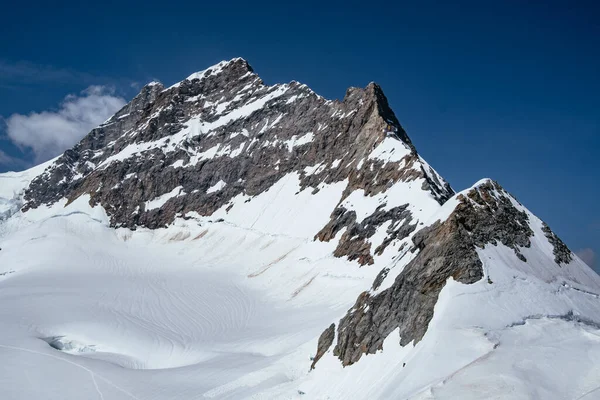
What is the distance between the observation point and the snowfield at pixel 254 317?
13875 mm

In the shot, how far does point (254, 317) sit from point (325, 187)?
3517 centimetres

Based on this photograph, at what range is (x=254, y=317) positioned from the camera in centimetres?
4684

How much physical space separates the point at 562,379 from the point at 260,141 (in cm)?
9557

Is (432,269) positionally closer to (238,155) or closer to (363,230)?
(363,230)

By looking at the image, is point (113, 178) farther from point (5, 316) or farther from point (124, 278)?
point (5, 316)

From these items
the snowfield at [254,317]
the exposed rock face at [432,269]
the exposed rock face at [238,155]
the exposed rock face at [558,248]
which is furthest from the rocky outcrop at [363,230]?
the exposed rock face at [432,269]

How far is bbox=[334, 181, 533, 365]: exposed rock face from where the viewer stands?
1755 centimetres

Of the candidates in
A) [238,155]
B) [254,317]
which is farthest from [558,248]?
[238,155]

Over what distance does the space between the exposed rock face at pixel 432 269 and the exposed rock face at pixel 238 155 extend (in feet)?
77.2

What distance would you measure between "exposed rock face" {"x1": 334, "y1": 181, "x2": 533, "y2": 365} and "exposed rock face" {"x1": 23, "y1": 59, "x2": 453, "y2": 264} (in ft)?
77.2

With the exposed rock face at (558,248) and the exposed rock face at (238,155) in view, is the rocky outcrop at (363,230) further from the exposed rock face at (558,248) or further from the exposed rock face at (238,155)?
the exposed rock face at (558,248)

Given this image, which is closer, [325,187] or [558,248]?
[558,248]

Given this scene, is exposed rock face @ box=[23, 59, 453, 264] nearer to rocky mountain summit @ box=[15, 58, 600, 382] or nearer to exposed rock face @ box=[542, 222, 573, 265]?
rocky mountain summit @ box=[15, 58, 600, 382]

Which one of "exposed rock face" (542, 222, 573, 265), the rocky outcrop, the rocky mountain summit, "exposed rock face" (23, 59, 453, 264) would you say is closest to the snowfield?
"exposed rock face" (542, 222, 573, 265)
